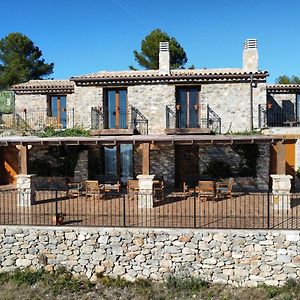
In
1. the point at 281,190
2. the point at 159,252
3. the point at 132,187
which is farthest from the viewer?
the point at 132,187

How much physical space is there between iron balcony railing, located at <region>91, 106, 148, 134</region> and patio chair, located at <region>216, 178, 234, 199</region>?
5236 millimetres

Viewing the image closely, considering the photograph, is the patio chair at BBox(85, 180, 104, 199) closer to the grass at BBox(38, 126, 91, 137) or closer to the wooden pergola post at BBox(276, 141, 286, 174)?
the grass at BBox(38, 126, 91, 137)

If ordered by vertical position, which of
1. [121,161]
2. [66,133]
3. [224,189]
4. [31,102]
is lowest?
[224,189]

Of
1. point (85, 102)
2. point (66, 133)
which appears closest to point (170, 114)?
point (85, 102)

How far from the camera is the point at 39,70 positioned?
42.8m

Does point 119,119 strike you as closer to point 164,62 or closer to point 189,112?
point 189,112

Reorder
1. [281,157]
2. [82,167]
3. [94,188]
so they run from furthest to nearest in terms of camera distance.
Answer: [82,167] → [94,188] → [281,157]

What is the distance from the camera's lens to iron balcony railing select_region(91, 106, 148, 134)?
63.4 ft

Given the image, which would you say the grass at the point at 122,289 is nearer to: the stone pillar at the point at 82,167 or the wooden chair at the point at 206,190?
the wooden chair at the point at 206,190

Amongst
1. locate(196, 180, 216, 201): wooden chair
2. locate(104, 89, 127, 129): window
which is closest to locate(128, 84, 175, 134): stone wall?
locate(104, 89, 127, 129): window

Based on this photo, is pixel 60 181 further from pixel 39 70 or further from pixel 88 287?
pixel 39 70

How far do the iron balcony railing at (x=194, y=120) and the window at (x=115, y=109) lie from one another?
8.36 ft

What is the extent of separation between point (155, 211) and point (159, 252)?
2.70 m

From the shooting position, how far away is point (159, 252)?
11398 mm
